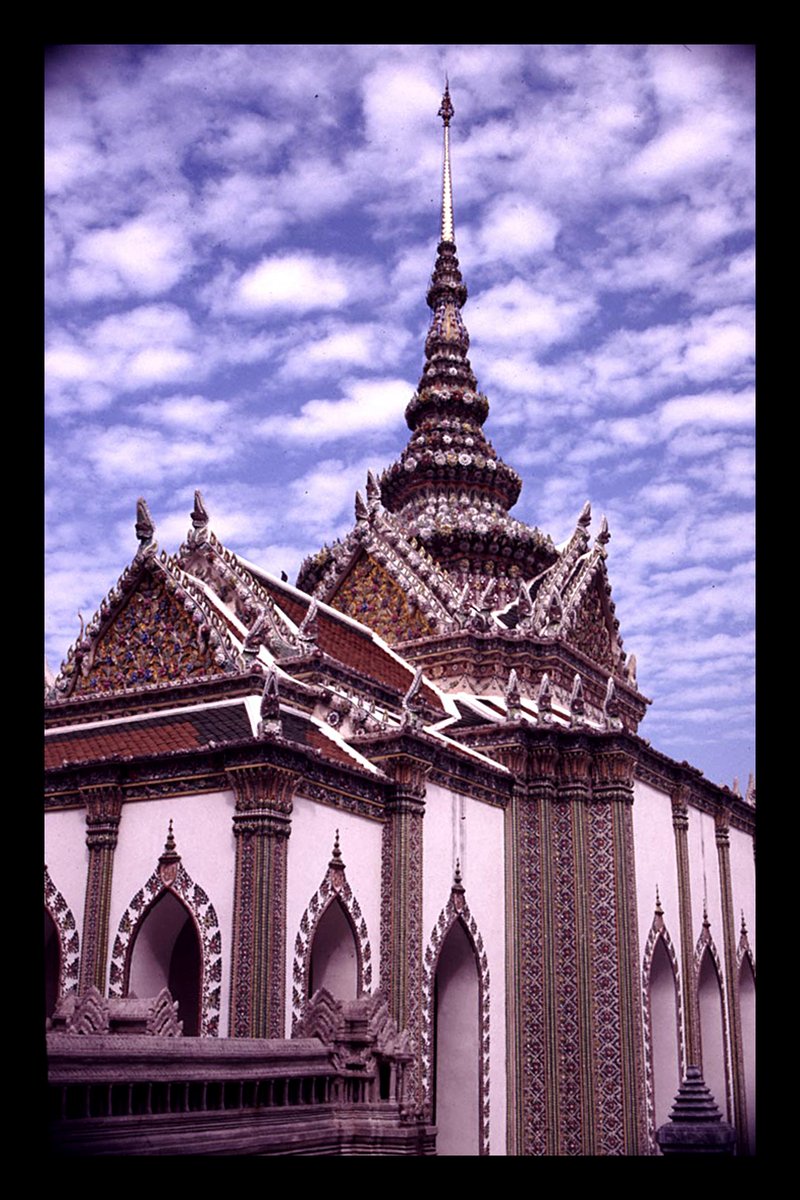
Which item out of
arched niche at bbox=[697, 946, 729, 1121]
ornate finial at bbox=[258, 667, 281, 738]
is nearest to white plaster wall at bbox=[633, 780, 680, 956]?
arched niche at bbox=[697, 946, 729, 1121]

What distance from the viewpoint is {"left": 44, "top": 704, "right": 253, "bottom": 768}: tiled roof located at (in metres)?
15.8

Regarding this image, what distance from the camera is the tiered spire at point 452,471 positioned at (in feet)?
86.8

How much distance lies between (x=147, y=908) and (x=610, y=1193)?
9094 mm

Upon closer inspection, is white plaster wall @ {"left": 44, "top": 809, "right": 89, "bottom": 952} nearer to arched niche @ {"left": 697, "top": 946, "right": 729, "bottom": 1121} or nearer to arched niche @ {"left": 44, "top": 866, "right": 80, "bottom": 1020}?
arched niche @ {"left": 44, "top": 866, "right": 80, "bottom": 1020}

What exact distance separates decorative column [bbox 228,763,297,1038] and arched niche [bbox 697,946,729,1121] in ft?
33.2

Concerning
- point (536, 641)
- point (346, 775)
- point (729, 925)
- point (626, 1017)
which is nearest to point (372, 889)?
point (346, 775)

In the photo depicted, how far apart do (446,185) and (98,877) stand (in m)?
21.0

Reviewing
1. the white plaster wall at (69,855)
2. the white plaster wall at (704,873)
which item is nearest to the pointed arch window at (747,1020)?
the white plaster wall at (704,873)

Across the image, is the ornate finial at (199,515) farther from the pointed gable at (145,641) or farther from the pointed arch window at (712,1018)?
the pointed arch window at (712,1018)

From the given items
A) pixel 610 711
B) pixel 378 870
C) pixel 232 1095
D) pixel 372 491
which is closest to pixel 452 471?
pixel 372 491

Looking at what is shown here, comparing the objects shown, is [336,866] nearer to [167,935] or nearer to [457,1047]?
[167,935]

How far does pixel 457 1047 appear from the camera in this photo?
18.3 metres
